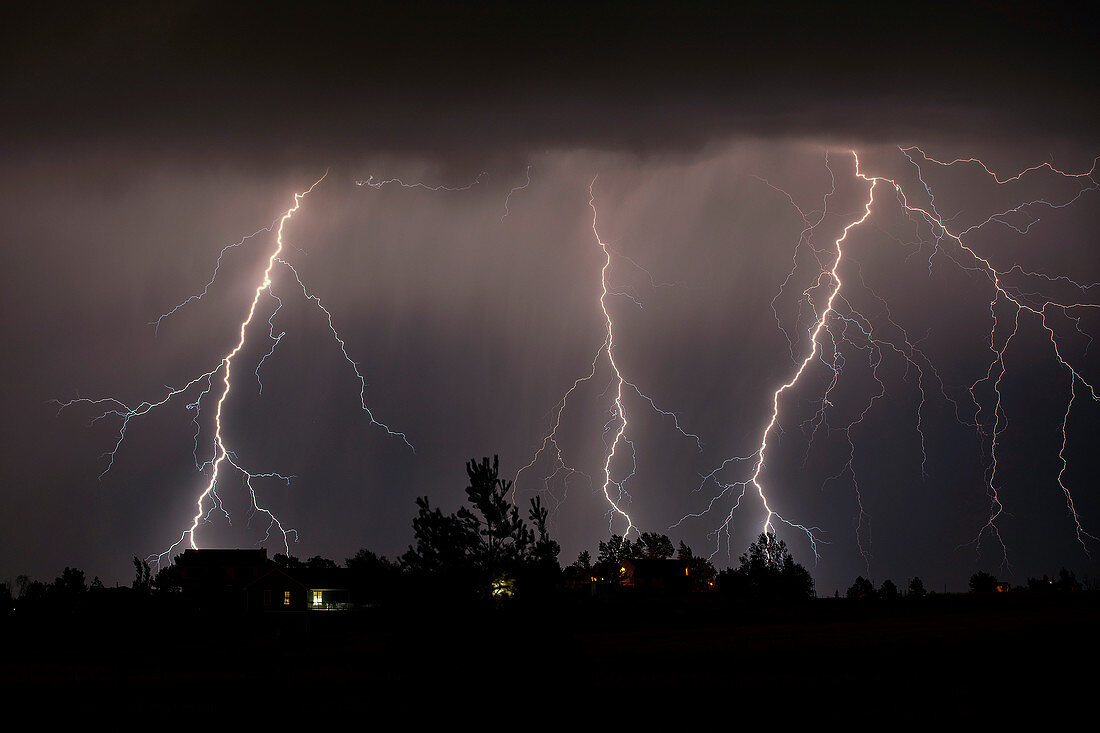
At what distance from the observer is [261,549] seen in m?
66.8

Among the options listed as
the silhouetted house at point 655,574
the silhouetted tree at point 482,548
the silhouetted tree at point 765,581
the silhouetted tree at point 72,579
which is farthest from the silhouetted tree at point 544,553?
the silhouetted tree at point 72,579

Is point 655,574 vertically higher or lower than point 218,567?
lower

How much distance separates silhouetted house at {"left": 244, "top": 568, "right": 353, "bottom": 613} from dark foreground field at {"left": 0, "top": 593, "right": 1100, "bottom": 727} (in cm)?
1067

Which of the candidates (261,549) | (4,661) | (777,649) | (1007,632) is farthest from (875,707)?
(261,549)

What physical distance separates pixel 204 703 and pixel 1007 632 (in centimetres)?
2158

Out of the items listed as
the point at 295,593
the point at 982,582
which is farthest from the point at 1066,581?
the point at 295,593

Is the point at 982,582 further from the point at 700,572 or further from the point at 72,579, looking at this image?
the point at 72,579

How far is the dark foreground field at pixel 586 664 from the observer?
1115 cm

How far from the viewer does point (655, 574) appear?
232ft

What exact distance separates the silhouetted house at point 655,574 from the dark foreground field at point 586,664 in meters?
28.1

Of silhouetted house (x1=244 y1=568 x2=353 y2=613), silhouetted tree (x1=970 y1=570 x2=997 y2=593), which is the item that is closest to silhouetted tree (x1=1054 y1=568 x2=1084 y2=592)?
silhouetted tree (x1=970 y1=570 x2=997 y2=593)

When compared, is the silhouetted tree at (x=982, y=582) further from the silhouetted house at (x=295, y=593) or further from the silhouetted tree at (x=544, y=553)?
the silhouetted tree at (x=544, y=553)

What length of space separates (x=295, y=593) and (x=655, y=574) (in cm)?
2900

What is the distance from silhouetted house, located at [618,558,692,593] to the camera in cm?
6962
